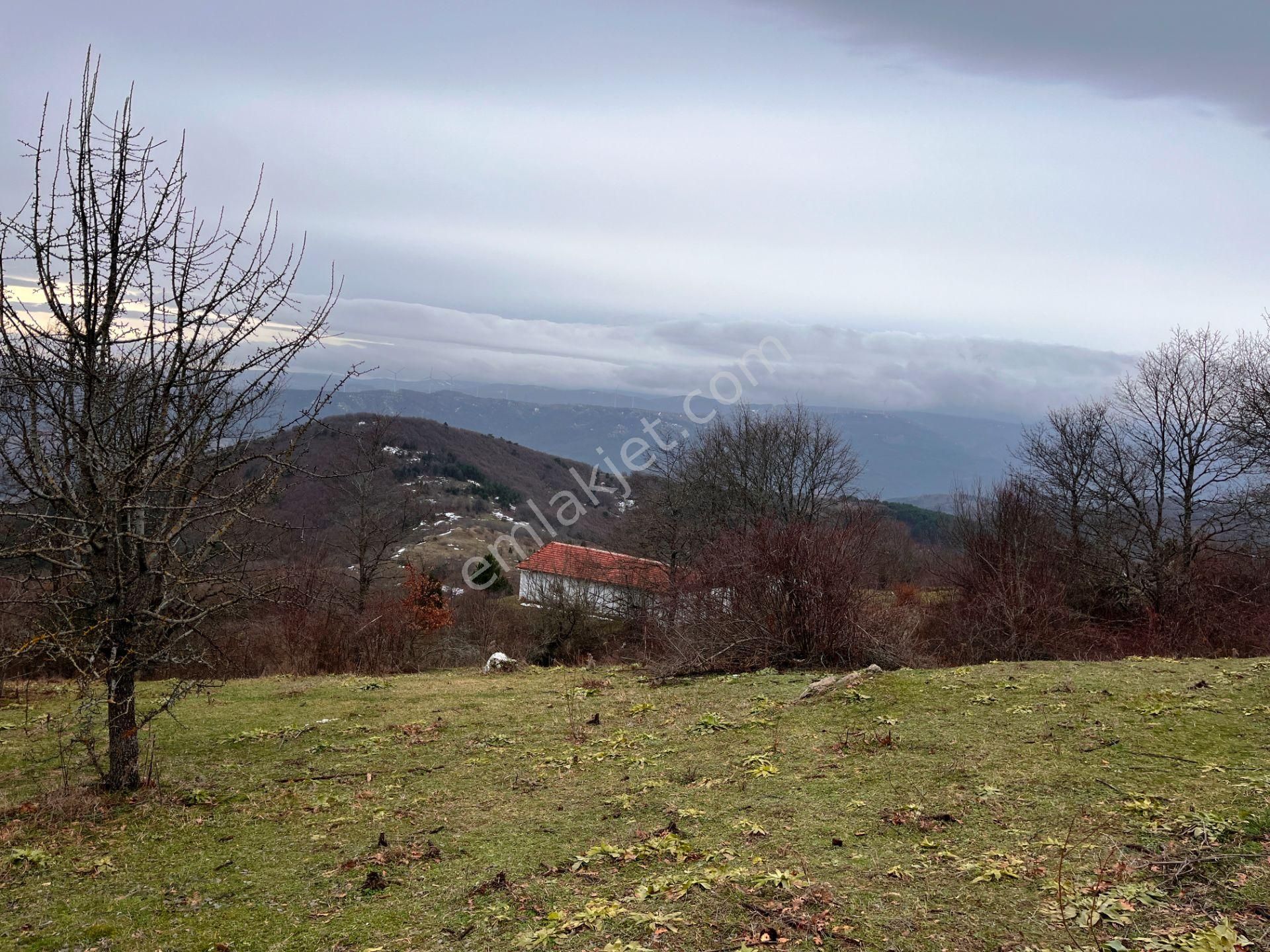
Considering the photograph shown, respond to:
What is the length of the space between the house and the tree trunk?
24606 millimetres

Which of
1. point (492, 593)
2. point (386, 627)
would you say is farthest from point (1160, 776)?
point (492, 593)

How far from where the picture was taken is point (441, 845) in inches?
226

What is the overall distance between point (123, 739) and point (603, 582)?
28.9 m

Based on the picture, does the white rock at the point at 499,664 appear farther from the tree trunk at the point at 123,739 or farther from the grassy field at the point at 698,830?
the tree trunk at the point at 123,739

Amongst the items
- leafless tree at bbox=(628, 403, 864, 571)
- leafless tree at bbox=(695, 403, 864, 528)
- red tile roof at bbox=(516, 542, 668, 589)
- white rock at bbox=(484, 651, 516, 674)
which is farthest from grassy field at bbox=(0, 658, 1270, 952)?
leafless tree at bbox=(695, 403, 864, 528)

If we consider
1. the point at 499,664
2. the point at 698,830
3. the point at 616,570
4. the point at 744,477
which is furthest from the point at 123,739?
the point at 744,477

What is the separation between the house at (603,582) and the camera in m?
33.3

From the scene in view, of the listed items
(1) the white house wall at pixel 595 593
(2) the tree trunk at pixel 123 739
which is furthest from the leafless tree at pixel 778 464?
(2) the tree trunk at pixel 123 739

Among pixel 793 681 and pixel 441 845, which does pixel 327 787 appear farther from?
pixel 793 681

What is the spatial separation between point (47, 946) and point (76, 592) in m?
3.83

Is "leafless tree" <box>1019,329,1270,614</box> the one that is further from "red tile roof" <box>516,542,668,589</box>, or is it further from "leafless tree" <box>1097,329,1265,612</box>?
"red tile roof" <box>516,542,668,589</box>

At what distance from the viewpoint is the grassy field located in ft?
13.4

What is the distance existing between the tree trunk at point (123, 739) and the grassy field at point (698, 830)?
0.27 meters

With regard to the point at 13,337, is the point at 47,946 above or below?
below
